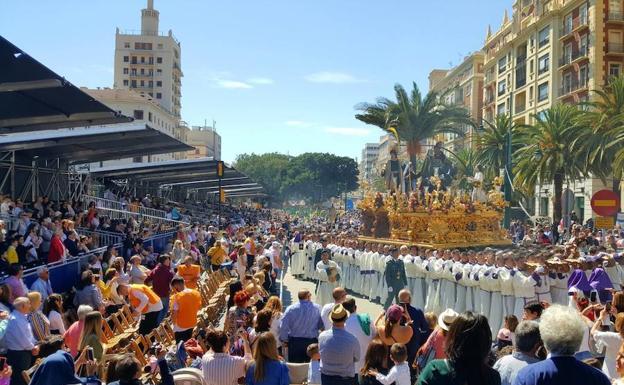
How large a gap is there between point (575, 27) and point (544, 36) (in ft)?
18.6

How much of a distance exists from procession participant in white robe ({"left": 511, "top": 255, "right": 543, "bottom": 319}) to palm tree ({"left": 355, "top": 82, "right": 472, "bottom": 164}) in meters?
19.4

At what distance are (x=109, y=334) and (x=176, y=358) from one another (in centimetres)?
313

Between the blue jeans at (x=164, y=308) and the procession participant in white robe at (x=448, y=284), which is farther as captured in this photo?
the procession participant in white robe at (x=448, y=284)

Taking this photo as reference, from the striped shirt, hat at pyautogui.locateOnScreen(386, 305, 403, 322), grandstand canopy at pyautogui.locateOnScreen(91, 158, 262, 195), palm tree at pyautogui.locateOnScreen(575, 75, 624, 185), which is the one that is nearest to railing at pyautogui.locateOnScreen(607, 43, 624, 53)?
palm tree at pyautogui.locateOnScreen(575, 75, 624, 185)

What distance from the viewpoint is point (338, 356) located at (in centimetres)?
646

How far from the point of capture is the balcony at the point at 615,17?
48.5 m

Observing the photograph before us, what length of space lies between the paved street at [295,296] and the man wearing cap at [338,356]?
8.87 metres

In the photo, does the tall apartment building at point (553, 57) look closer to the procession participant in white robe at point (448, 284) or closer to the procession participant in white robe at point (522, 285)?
the procession participant in white robe at point (448, 284)

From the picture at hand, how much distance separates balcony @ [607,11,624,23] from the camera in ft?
159

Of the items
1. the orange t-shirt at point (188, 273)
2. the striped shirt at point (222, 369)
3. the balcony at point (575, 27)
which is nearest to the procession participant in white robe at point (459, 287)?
the orange t-shirt at point (188, 273)

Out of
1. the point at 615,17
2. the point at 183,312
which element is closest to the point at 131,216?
the point at 183,312

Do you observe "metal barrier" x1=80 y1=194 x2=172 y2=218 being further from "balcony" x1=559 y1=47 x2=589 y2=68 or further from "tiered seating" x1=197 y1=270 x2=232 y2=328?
"balcony" x1=559 y1=47 x2=589 y2=68

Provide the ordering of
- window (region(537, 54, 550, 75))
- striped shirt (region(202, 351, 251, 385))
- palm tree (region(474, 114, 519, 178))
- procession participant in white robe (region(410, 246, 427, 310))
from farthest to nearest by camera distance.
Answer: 1. window (region(537, 54, 550, 75))
2. palm tree (region(474, 114, 519, 178))
3. procession participant in white robe (region(410, 246, 427, 310))
4. striped shirt (region(202, 351, 251, 385))

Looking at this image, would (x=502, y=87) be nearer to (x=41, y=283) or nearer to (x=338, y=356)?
(x=41, y=283)
